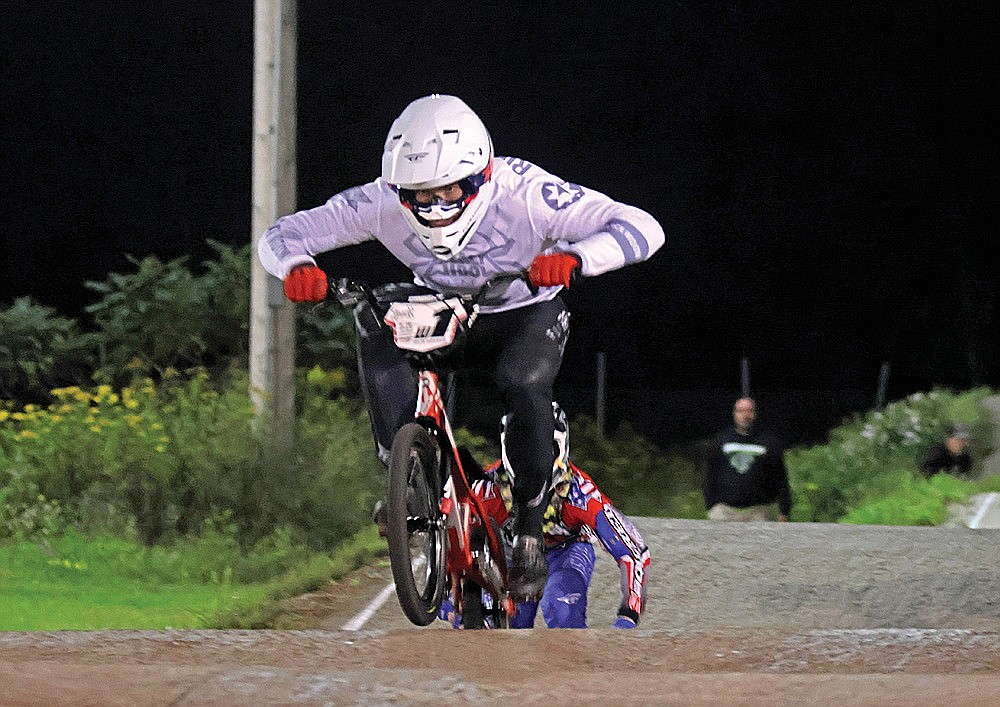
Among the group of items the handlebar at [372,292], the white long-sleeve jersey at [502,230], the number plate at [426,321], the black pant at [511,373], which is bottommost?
the black pant at [511,373]

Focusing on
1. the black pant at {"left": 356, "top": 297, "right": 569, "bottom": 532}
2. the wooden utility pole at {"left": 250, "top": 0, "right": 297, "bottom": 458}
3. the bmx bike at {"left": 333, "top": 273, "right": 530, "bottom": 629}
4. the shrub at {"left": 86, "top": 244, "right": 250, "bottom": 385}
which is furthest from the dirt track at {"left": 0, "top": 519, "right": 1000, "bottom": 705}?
the shrub at {"left": 86, "top": 244, "right": 250, "bottom": 385}

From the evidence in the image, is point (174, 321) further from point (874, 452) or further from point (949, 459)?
point (874, 452)

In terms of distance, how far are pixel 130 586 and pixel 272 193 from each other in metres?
3.45

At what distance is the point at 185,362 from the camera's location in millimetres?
17312

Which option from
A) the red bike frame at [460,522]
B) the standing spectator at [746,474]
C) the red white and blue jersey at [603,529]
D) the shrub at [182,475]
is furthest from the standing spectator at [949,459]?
the red bike frame at [460,522]

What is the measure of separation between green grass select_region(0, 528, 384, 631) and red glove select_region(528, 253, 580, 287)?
3445mm

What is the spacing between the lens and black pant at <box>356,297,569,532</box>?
20.1 ft

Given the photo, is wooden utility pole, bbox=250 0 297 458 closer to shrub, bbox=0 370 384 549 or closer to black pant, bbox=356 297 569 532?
shrub, bbox=0 370 384 549

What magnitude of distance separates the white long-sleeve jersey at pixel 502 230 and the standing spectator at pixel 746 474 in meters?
7.83

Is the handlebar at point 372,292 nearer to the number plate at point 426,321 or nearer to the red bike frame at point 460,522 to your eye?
the number plate at point 426,321

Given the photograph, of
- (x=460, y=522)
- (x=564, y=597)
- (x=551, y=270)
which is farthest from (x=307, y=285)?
(x=564, y=597)

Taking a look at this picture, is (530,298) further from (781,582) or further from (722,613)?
(781,582)

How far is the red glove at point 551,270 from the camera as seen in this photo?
5.79m

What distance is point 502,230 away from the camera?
6203 millimetres
